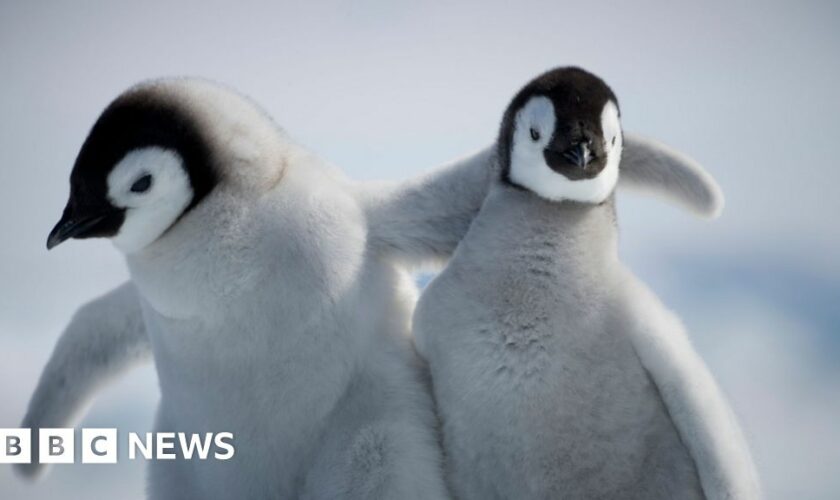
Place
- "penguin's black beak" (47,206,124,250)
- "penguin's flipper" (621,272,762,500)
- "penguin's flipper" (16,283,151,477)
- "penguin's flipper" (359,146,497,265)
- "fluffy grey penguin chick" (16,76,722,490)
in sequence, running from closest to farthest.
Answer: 1. "penguin's flipper" (621,272,762,500)
2. "penguin's black beak" (47,206,124,250)
3. "fluffy grey penguin chick" (16,76,722,490)
4. "penguin's flipper" (359,146,497,265)
5. "penguin's flipper" (16,283,151,477)

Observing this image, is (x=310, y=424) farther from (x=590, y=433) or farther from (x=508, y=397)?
(x=590, y=433)

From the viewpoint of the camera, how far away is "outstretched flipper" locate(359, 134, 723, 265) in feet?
8.07

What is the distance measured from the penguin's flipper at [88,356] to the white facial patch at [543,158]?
1.25 meters

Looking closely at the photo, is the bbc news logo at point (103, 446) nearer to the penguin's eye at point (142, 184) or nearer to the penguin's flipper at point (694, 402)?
the penguin's eye at point (142, 184)

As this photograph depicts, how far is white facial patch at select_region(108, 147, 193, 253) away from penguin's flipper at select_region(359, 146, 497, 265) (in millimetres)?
467

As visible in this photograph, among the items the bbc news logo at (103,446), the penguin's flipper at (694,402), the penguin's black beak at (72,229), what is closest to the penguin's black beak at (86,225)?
the penguin's black beak at (72,229)

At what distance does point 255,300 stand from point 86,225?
393 mm

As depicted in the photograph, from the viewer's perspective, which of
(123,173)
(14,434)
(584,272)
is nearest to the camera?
(123,173)

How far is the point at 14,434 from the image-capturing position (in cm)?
301

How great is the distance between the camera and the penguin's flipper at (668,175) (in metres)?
2.60

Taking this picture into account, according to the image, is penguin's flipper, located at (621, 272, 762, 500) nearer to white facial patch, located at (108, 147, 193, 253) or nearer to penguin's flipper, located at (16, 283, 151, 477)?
white facial patch, located at (108, 147, 193, 253)

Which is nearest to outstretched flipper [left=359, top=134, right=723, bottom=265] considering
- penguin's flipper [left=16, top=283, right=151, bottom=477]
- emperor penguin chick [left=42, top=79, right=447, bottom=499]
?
emperor penguin chick [left=42, top=79, right=447, bottom=499]

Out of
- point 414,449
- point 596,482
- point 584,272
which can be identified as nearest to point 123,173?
point 414,449

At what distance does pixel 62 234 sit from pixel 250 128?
481 millimetres
